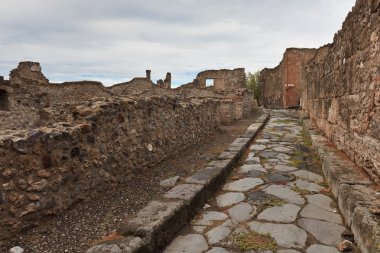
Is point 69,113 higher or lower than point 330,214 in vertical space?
higher

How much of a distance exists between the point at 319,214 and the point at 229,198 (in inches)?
40.2

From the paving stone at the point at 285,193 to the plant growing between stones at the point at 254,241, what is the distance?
3.15 feet

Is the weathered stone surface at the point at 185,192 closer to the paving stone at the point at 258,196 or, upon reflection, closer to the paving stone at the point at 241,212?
the paving stone at the point at 241,212

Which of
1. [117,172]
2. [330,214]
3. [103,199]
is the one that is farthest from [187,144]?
[330,214]

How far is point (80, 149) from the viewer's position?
3107mm

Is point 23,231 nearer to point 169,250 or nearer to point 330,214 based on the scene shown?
point 169,250

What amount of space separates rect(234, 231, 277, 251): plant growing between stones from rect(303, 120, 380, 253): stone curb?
26.6 inches

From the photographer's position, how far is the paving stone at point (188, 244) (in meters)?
Result: 2.52

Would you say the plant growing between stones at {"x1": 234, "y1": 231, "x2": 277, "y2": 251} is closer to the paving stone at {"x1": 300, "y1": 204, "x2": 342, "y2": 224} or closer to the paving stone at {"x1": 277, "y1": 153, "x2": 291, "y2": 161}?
the paving stone at {"x1": 300, "y1": 204, "x2": 342, "y2": 224}

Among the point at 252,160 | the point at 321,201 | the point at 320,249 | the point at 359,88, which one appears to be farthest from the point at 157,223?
the point at 252,160

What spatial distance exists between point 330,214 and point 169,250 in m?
1.71

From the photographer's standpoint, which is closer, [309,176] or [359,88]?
[359,88]

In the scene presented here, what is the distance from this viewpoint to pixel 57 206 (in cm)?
275

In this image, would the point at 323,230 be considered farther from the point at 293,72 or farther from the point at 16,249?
the point at 293,72
